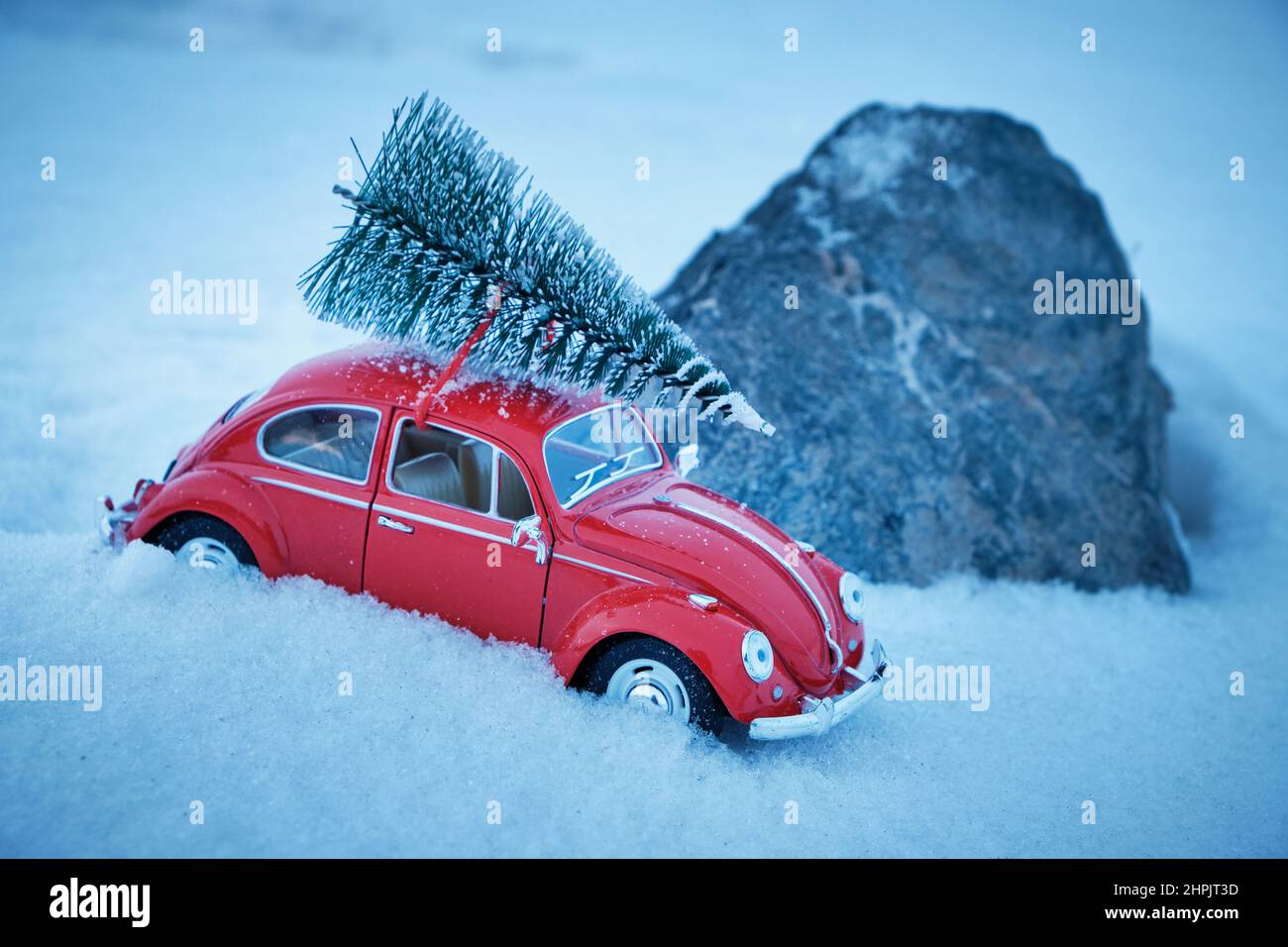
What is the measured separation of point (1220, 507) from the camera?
632 cm

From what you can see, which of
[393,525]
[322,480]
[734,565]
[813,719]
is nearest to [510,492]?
[393,525]

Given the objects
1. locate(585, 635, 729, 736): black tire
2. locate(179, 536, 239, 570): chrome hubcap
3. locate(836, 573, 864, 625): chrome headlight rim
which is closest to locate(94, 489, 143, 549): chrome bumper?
locate(179, 536, 239, 570): chrome hubcap

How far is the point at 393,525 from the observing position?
11.9 ft

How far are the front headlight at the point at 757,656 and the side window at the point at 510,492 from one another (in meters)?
0.96

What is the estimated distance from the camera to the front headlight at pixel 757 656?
318 cm

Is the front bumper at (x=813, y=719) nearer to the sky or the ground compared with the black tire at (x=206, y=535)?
nearer to the ground

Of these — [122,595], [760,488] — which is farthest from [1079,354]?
[122,595]

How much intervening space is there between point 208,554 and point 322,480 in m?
0.56

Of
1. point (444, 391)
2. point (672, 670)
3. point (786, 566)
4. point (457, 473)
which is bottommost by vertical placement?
point (672, 670)

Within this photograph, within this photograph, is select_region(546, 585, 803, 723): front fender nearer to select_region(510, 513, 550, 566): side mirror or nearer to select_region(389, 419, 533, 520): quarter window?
select_region(510, 513, 550, 566): side mirror

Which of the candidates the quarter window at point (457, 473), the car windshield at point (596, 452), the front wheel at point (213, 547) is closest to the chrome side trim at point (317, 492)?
the quarter window at point (457, 473)

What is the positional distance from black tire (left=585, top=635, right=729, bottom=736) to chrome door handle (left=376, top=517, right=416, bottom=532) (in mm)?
876

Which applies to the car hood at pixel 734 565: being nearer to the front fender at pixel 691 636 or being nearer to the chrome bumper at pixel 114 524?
the front fender at pixel 691 636

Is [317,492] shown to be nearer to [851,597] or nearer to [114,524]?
[114,524]
